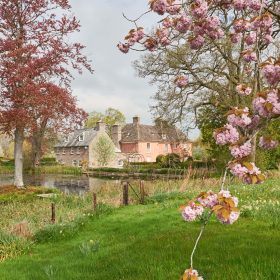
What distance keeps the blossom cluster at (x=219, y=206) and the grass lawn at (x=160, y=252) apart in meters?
2.22

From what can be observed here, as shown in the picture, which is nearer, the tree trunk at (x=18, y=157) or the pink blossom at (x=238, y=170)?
the pink blossom at (x=238, y=170)

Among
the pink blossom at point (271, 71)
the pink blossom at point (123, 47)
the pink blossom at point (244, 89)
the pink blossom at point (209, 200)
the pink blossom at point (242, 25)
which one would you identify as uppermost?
the pink blossom at point (242, 25)

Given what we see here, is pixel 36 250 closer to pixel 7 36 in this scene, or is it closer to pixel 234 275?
pixel 234 275

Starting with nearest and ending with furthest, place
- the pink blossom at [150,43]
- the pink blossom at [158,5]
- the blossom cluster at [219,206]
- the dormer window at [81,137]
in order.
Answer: the blossom cluster at [219,206] < the pink blossom at [158,5] < the pink blossom at [150,43] < the dormer window at [81,137]

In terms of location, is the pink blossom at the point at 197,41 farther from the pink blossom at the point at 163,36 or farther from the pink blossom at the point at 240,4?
the pink blossom at the point at 240,4

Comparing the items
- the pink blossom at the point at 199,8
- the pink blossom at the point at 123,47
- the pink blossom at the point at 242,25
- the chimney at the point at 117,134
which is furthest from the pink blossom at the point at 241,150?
the chimney at the point at 117,134

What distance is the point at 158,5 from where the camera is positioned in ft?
21.8

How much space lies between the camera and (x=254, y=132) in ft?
12.6

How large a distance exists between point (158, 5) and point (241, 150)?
3824 mm

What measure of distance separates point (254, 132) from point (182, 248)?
3.70m

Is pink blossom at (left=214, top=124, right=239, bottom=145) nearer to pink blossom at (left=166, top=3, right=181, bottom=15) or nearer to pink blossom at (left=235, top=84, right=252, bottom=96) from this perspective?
pink blossom at (left=235, top=84, right=252, bottom=96)

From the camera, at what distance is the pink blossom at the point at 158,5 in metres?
6.59

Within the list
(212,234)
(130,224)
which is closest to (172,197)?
(130,224)

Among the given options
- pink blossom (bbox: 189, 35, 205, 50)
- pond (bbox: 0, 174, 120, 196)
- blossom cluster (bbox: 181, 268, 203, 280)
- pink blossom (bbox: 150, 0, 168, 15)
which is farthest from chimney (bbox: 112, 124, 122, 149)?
blossom cluster (bbox: 181, 268, 203, 280)
